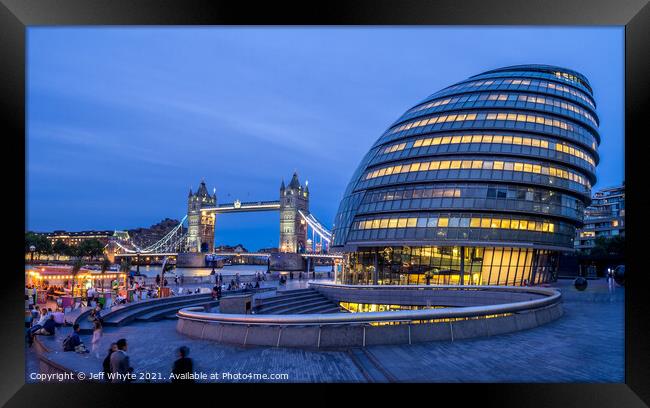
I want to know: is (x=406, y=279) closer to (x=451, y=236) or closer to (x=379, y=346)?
(x=451, y=236)

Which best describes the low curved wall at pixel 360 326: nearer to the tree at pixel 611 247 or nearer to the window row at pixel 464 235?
the window row at pixel 464 235

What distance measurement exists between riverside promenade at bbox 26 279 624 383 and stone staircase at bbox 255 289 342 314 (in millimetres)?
8768

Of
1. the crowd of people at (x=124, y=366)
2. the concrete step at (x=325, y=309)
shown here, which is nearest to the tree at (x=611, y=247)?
the concrete step at (x=325, y=309)

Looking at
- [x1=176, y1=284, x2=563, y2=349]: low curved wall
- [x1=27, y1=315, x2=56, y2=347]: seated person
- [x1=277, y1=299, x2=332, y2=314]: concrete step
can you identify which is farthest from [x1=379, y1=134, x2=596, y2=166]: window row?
[x1=27, y1=315, x2=56, y2=347]: seated person

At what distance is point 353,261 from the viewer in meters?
46.6

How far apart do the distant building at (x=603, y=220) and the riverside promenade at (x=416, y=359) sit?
318ft

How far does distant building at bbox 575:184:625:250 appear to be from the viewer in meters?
97.1

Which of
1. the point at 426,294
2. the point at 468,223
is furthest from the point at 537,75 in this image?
the point at 426,294

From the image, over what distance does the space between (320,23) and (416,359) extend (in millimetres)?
8763

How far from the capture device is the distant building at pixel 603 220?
97062 mm
